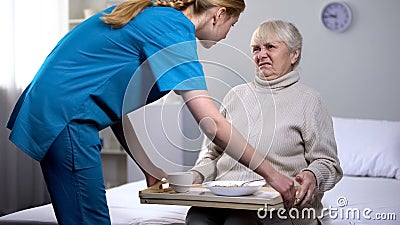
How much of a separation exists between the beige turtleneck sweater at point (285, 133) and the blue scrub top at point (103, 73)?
Result: 42 centimetres

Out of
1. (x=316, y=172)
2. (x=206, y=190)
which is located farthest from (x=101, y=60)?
(x=316, y=172)

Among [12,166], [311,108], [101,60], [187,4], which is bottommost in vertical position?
[12,166]

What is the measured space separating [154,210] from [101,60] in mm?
966

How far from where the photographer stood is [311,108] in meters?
2.21

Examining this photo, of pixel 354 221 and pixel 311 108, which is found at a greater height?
pixel 311 108

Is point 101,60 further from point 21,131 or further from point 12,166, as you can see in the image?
point 12,166

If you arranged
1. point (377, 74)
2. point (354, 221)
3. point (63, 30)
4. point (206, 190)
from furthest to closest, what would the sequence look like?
point (63, 30) → point (377, 74) → point (354, 221) → point (206, 190)

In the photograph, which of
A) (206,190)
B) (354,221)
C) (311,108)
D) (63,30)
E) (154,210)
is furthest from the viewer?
(63,30)

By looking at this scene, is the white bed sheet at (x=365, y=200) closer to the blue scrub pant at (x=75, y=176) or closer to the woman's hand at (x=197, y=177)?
the woman's hand at (x=197, y=177)

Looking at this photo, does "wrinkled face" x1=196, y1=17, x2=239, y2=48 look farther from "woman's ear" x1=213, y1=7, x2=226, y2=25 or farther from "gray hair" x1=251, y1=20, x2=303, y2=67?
"gray hair" x1=251, y1=20, x2=303, y2=67

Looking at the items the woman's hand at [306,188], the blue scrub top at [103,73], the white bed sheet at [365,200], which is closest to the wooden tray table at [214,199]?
the woman's hand at [306,188]

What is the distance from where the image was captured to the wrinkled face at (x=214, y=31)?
1.78 meters

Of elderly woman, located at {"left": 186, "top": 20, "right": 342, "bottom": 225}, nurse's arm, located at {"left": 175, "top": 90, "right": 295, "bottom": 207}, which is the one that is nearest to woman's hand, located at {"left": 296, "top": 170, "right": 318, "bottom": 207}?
elderly woman, located at {"left": 186, "top": 20, "right": 342, "bottom": 225}

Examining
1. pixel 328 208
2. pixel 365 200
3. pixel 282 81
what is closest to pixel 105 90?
pixel 282 81
